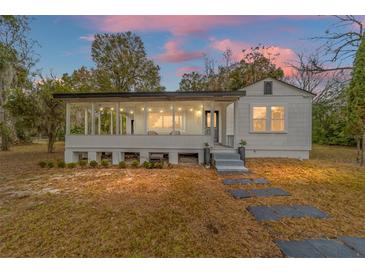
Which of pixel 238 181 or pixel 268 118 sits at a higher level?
pixel 268 118

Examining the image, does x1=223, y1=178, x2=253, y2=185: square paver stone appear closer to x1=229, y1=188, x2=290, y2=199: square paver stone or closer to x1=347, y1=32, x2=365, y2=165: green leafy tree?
x1=229, y1=188, x2=290, y2=199: square paver stone

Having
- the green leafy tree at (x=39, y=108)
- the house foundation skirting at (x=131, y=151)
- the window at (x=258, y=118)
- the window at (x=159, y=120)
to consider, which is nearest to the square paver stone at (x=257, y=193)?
the house foundation skirting at (x=131, y=151)

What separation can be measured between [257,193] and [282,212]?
4.05 ft

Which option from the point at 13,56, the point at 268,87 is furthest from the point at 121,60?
the point at 268,87

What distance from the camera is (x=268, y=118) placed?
11.1 m

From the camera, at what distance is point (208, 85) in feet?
84.0

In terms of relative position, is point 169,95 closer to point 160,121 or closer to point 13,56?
point 160,121

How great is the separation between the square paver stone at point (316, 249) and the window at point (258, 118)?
8.61m

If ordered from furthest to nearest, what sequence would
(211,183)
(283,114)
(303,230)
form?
(283,114), (211,183), (303,230)

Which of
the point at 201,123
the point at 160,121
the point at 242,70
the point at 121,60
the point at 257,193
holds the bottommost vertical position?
the point at 257,193

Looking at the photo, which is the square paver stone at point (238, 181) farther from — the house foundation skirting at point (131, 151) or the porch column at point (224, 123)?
the porch column at point (224, 123)
